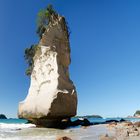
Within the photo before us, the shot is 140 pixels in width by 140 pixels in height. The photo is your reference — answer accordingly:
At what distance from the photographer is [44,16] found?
28.0 meters

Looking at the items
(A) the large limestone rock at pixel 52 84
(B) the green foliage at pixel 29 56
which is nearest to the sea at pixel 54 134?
(A) the large limestone rock at pixel 52 84

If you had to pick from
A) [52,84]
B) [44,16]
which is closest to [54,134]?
[52,84]

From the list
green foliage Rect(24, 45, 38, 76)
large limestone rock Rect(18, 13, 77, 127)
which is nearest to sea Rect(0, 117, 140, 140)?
large limestone rock Rect(18, 13, 77, 127)

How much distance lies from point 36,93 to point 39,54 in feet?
13.7

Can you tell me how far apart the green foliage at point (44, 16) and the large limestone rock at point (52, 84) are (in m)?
1.88

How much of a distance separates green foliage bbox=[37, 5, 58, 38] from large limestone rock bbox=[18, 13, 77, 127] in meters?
1.88

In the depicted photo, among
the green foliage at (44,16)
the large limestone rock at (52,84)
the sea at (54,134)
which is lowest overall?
the sea at (54,134)

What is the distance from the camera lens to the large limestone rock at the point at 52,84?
821 inches

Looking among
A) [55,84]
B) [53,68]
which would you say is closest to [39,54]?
[53,68]

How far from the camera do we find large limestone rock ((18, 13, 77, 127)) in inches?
821

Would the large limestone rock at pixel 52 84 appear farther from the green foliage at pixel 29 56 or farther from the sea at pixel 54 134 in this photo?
the green foliage at pixel 29 56

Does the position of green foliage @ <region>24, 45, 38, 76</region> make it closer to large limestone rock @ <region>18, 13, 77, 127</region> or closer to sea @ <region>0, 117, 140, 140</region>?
large limestone rock @ <region>18, 13, 77, 127</region>

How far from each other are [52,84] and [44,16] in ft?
28.3

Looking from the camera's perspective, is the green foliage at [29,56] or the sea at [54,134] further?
the green foliage at [29,56]
